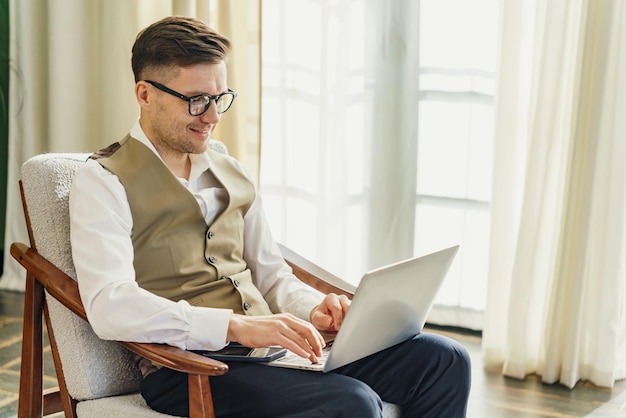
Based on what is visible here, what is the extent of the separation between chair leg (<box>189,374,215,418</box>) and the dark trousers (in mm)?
99

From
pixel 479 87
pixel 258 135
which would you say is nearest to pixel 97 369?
pixel 258 135

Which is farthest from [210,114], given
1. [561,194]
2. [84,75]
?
[84,75]

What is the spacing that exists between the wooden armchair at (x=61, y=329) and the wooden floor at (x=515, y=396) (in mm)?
777

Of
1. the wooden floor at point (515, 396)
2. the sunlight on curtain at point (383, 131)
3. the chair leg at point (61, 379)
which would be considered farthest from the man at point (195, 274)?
the sunlight on curtain at point (383, 131)

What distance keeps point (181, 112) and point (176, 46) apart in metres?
0.14

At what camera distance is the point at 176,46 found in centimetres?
187

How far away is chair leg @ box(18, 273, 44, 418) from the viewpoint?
195 centimetres

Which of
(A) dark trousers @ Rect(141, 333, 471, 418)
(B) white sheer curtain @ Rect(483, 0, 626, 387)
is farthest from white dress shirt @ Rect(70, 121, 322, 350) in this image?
(B) white sheer curtain @ Rect(483, 0, 626, 387)

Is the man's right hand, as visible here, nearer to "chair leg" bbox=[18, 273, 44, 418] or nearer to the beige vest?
the beige vest

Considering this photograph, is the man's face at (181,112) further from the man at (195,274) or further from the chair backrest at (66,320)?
the chair backrest at (66,320)

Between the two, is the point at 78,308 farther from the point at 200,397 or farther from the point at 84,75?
the point at 84,75

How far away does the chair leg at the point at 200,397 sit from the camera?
162 centimetres

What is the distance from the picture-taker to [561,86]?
2.83 meters

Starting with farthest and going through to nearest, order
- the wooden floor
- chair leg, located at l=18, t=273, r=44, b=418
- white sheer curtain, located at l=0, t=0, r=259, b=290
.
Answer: white sheer curtain, located at l=0, t=0, r=259, b=290 → the wooden floor → chair leg, located at l=18, t=273, r=44, b=418
